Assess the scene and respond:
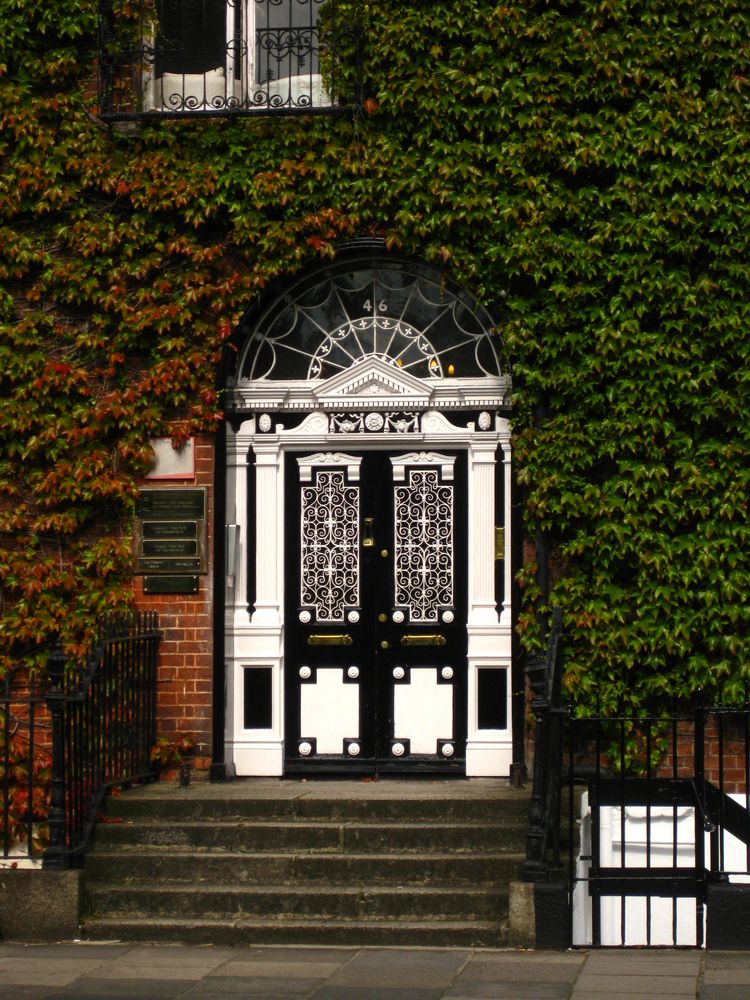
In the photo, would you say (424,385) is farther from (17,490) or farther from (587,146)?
(17,490)

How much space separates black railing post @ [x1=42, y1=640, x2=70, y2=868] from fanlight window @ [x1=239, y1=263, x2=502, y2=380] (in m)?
3.00

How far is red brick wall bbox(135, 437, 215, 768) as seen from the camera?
35.9 ft

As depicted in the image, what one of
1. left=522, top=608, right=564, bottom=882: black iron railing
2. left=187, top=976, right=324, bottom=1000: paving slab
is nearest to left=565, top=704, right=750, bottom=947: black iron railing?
left=522, top=608, right=564, bottom=882: black iron railing

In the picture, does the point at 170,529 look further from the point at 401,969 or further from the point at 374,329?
the point at 401,969

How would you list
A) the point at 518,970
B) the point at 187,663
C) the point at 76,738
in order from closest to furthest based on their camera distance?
the point at 518,970 < the point at 76,738 < the point at 187,663

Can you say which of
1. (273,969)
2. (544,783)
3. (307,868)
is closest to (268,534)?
(307,868)

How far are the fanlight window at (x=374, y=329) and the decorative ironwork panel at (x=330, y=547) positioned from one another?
84cm

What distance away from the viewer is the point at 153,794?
10.2 metres

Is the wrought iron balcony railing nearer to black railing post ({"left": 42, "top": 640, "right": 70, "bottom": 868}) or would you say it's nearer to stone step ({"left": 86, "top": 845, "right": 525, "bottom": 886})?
black railing post ({"left": 42, "top": 640, "right": 70, "bottom": 868})

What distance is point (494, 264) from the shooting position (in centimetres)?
1078

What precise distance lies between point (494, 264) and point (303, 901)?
14.6 ft

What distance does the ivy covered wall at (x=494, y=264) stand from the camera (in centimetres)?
1050

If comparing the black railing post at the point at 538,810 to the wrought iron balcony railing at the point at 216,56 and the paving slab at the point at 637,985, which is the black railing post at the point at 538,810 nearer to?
the paving slab at the point at 637,985

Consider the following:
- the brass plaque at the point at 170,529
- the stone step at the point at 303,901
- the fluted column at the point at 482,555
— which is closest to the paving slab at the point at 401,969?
the stone step at the point at 303,901
